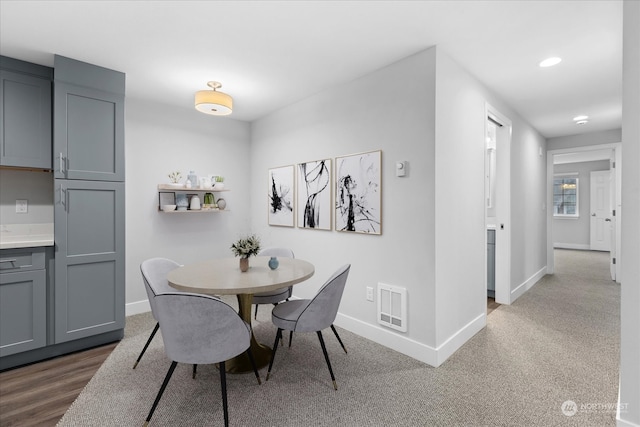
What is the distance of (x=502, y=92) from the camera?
347cm

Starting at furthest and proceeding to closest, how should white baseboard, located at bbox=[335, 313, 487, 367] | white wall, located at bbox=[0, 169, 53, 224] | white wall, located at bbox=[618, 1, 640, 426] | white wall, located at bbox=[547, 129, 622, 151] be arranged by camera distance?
white wall, located at bbox=[547, 129, 622, 151] < white wall, located at bbox=[0, 169, 53, 224] < white baseboard, located at bbox=[335, 313, 487, 367] < white wall, located at bbox=[618, 1, 640, 426]

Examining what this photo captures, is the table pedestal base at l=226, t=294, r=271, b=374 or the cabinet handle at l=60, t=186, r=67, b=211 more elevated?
the cabinet handle at l=60, t=186, r=67, b=211

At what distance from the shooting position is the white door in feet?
26.2

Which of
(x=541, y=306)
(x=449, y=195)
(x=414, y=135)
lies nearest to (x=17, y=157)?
(x=414, y=135)

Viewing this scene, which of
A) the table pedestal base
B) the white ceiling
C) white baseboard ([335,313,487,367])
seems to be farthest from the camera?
white baseboard ([335,313,487,367])

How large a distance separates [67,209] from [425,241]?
3.03m

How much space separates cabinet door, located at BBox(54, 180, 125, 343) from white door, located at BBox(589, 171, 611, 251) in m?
10.5

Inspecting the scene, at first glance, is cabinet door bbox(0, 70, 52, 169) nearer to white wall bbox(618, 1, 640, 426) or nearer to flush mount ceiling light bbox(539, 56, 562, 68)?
white wall bbox(618, 1, 640, 426)

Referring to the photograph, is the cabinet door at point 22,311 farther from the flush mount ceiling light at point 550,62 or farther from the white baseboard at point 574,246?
the white baseboard at point 574,246

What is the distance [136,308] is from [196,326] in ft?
Result: 8.35

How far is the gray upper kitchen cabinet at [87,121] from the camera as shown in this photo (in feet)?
8.57

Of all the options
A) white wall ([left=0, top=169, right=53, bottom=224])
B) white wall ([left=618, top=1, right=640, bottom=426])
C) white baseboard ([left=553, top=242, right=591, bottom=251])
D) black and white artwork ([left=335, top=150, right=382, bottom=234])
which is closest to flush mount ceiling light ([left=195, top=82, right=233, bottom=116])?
black and white artwork ([left=335, top=150, right=382, bottom=234])

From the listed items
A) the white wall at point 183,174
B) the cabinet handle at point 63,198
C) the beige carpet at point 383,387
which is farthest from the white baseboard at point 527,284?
the cabinet handle at point 63,198

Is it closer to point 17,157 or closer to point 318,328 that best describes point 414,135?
point 318,328
